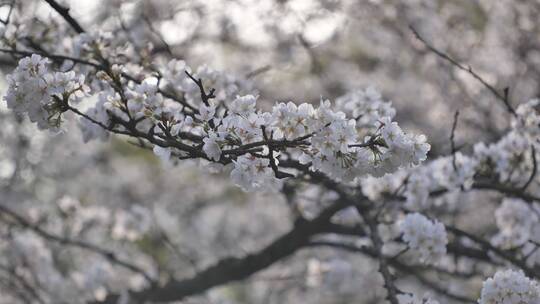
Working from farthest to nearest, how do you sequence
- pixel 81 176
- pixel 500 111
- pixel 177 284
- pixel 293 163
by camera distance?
pixel 81 176, pixel 500 111, pixel 177 284, pixel 293 163

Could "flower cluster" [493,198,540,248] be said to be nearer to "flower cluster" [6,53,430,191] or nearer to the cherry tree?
the cherry tree

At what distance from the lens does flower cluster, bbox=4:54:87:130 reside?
7.82 ft

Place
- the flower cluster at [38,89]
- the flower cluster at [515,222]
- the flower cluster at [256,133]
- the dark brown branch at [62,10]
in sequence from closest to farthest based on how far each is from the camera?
the flower cluster at [256,133], the flower cluster at [38,89], the dark brown branch at [62,10], the flower cluster at [515,222]

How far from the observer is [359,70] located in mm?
10938

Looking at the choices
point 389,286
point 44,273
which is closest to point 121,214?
point 44,273

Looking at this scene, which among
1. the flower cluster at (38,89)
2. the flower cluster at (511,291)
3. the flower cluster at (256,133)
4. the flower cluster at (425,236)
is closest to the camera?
the flower cluster at (256,133)

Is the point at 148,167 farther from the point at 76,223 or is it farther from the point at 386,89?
the point at 76,223

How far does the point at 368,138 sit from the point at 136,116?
3.74ft

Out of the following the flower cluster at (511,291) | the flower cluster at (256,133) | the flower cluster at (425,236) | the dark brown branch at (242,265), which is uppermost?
the dark brown branch at (242,265)

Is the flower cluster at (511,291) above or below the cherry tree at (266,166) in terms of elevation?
below

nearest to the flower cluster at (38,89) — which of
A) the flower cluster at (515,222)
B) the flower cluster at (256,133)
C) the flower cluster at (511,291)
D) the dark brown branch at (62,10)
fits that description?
the flower cluster at (256,133)

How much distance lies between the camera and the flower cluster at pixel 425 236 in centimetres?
352

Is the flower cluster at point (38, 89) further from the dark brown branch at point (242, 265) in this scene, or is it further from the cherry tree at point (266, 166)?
the dark brown branch at point (242, 265)

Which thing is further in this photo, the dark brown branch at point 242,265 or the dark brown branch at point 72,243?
the dark brown branch at point 72,243
